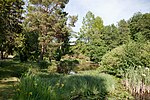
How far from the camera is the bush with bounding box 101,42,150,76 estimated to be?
16281 mm

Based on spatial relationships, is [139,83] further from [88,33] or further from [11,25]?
[88,33]

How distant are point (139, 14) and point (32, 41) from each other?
1021 inches

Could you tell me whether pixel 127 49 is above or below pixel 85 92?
above

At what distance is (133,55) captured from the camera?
16453 mm

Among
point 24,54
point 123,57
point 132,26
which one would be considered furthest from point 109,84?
point 132,26

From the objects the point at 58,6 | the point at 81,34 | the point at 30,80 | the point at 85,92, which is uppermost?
the point at 58,6

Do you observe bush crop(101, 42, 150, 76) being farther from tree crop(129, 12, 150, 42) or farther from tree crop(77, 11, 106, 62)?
tree crop(129, 12, 150, 42)

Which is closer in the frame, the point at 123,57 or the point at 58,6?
the point at 123,57

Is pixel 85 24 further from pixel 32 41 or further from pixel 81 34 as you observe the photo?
pixel 32 41

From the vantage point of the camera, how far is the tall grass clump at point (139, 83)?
1359 cm

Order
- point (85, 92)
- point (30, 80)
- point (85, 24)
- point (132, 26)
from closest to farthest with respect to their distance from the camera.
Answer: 1. point (30, 80)
2. point (85, 92)
3. point (132, 26)
4. point (85, 24)

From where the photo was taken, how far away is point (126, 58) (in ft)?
53.5

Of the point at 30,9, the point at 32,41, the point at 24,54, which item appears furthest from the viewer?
the point at 30,9

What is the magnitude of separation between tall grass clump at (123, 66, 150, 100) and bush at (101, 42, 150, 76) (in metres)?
1.63
